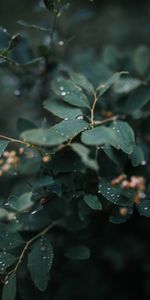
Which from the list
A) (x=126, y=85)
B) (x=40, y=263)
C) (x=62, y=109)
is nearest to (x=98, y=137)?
(x=62, y=109)

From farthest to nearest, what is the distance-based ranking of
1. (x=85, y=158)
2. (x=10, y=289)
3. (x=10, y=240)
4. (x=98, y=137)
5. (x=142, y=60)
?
(x=142, y=60), (x=10, y=240), (x=10, y=289), (x=98, y=137), (x=85, y=158)

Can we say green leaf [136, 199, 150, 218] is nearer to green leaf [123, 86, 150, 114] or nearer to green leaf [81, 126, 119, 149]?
green leaf [81, 126, 119, 149]

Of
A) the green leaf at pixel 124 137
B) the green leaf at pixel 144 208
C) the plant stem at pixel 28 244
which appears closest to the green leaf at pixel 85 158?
the green leaf at pixel 124 137

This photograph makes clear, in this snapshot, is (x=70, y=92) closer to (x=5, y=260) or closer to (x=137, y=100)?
(x=137, y=100)

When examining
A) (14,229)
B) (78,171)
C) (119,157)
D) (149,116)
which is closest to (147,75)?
(149,116)

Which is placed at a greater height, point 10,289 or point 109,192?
point 109,192

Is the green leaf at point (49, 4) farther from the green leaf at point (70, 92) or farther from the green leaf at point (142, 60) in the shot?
the green leaf at point (142, 60)

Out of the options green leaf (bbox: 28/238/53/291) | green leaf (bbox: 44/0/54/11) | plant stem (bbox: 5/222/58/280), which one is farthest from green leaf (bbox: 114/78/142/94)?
green leaf (bbox: 28/238/53/291)
